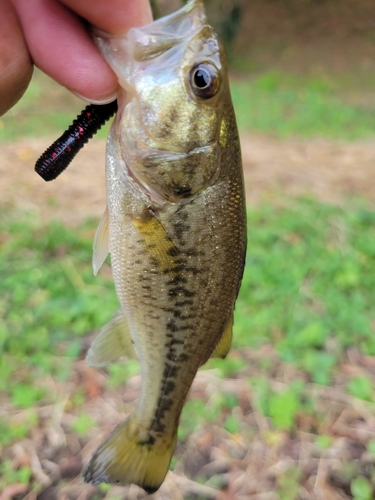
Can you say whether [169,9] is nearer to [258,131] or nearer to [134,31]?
[258,131]

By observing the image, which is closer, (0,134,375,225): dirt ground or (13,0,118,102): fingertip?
(13,0,118,102): fingertip

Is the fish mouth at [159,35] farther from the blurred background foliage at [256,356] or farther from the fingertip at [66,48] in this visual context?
the blurred background foliage at [256,356]

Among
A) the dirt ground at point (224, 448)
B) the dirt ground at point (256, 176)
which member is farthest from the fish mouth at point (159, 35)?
the dirt ground at point (256, 176)

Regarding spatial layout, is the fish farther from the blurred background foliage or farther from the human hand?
the blurred background foliage

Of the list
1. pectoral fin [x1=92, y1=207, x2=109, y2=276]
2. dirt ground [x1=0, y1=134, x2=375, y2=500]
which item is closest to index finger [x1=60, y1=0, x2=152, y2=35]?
pectoral fin [x1=92, y1=207, x2=109, y2=276]

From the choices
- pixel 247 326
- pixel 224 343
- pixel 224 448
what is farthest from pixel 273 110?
pixel 224 343

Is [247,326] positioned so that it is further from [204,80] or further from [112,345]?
[204,80]
